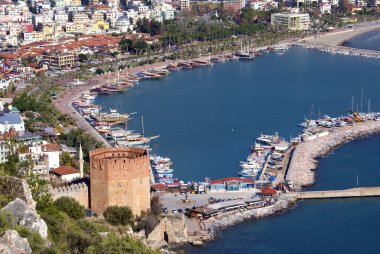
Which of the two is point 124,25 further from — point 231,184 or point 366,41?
point 231,184

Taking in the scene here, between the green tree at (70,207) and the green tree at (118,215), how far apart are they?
490mm

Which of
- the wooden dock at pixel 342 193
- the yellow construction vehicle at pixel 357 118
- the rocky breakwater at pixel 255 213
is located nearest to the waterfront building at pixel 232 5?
the yellow construction vehicle at pixel 357 118

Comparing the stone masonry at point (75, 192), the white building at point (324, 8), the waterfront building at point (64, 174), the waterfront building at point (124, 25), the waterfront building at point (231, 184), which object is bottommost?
the waterfront building at point (231, 184)

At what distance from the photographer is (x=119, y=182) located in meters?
15.7

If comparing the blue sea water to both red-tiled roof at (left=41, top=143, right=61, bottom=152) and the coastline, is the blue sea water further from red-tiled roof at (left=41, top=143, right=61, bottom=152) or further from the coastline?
red-tiled roof at (left=41, top=143, right=61, bottom=152)

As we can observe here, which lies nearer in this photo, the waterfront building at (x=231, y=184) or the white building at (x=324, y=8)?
the waterfront building at (x=231, y=184)

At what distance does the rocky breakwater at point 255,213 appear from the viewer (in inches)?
722

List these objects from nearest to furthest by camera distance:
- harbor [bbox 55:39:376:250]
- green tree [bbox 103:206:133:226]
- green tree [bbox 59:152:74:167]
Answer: green tree [bbox 103:206:133:226] < harbor [bbox 55:39:376:250] < green tree [bbox 59:152:74:167]

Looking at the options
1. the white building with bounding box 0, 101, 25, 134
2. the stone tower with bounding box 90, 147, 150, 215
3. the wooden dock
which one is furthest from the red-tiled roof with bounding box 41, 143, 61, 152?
the wooden dock

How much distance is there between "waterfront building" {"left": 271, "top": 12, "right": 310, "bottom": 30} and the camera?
55.2m

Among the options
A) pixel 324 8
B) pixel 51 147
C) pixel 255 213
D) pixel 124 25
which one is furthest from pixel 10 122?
pixel 324 8

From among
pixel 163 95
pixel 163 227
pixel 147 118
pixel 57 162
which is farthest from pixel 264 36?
pixel 163 227

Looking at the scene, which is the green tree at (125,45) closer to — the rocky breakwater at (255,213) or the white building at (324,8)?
the white building at (324,8)

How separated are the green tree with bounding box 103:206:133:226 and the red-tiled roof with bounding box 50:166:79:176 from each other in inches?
163
